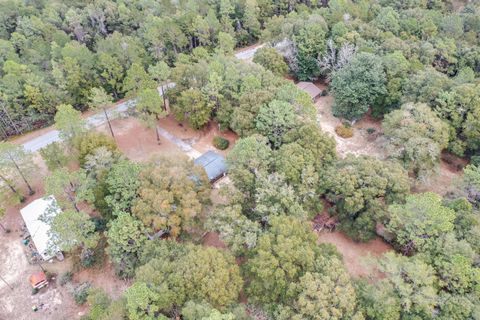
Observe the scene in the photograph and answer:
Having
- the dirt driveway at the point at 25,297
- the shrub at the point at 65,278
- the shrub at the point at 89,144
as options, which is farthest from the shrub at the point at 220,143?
the dirt driveway at the point at 25,297

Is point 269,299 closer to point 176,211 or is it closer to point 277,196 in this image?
point 277,196

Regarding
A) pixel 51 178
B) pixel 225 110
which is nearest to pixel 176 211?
pixel 51 178

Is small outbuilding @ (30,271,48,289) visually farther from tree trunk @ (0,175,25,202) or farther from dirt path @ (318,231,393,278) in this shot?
dirt path @ (318,231,393,278)

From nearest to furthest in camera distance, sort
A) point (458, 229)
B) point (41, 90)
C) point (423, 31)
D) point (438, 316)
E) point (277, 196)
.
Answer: point (438, 316) → point (458, 229) → point (277, 196) → point (41, 90) → point (423, 31)

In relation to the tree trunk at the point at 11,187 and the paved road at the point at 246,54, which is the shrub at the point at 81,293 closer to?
the tree trunk at the point at 11,187

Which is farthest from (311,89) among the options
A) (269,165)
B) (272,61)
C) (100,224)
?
→ (100,224)

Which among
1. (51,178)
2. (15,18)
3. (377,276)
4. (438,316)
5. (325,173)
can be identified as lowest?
(377,276)
